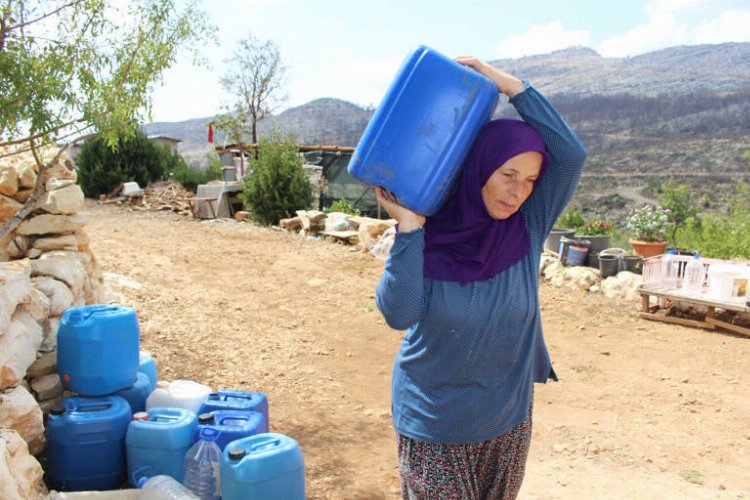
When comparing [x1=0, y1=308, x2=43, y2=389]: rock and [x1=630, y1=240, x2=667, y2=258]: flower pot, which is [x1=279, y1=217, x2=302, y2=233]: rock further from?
[x1=0, y1=308, x2=43, y2=389]: rock

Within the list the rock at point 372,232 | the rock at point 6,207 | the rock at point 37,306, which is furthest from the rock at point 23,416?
the rock at point 372,232

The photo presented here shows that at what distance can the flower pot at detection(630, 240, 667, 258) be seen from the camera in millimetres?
8375

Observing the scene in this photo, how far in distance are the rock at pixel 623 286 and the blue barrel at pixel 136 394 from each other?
5.92 metres

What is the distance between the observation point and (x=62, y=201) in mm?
5145

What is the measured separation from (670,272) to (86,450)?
6.28m

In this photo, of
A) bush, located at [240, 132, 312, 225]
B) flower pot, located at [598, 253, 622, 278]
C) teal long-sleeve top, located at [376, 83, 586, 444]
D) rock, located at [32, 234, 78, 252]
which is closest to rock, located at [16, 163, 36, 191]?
rock, located at [32, 234, 78, 252]

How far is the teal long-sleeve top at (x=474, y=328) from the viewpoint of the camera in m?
1.67

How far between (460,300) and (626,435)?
3.21 metres

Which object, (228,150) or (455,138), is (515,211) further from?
(228,150)

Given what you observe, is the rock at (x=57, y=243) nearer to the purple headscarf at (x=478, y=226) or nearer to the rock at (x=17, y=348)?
the rock at (x=17, y=348)

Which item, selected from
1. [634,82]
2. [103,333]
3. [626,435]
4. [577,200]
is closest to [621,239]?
[626,435]

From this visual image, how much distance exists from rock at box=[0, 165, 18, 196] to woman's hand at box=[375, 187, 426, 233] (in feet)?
13.7

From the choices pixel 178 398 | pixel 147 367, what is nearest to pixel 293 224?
pixel 147 367

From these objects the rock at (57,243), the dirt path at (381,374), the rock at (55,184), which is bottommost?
the dirt path at (381,374)
